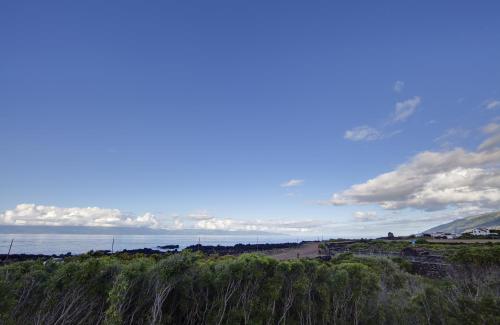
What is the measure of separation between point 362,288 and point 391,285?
33.2 ft

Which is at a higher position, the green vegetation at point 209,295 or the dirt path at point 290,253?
the dirt path at point 290,253

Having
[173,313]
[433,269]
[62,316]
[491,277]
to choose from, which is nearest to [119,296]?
[62,316]

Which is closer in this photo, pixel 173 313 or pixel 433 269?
pixel 173 313

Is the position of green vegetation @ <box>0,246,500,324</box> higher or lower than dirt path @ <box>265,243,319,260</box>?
lower

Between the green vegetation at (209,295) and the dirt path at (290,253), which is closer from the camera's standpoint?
the green vegetation at (209,295)

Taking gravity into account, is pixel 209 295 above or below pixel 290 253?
below

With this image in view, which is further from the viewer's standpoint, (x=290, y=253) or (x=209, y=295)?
(x=290, y=253)

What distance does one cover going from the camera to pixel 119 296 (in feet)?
27.7

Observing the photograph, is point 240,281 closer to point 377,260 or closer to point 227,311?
point 227,311

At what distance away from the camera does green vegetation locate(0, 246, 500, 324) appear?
28.7ft

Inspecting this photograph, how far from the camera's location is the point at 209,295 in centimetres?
1079

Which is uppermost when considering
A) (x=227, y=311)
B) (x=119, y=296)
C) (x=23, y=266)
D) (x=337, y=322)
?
(x=23, y=266)

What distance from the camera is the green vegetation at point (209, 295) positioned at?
8.75 meters

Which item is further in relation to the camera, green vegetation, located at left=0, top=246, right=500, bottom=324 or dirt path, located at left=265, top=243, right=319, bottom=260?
dirt path, located at left=265, top=243, right=319, bottom=260
